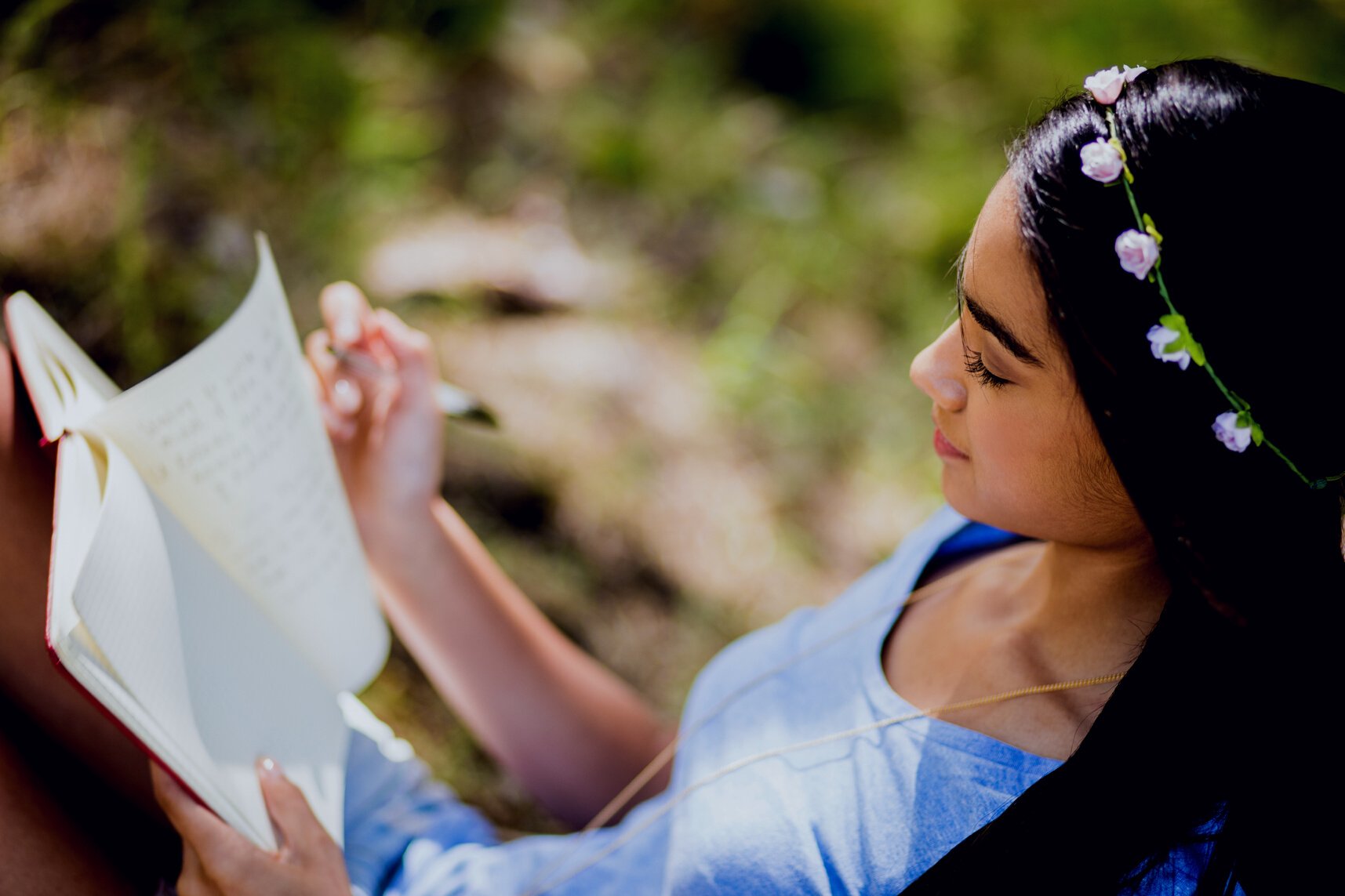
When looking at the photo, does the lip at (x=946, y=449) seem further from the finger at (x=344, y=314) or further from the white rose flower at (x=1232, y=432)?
the finger at (x=344, y=314)

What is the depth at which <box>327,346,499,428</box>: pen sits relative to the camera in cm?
120

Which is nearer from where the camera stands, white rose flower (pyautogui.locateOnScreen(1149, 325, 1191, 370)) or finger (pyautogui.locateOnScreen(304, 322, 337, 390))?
white rose flower (pyautogui.locateOnScreen(1149, 325, 1191, 370))

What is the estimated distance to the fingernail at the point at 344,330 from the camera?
3.91 feet

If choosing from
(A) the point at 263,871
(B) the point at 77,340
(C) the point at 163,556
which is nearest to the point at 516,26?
(B) the point at 77,340

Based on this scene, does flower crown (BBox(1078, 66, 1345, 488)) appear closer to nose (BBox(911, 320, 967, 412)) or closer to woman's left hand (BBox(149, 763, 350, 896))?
nose (BBox(911, 320, 967, 412))

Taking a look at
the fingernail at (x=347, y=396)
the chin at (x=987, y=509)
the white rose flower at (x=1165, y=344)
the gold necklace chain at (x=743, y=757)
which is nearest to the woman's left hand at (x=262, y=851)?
the gold necklace chain at (x=743, y=757)

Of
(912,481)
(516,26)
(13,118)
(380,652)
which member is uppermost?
(516,26)

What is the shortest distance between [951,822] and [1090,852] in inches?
4.7

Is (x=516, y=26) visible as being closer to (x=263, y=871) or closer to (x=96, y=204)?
(x=96, y=204)

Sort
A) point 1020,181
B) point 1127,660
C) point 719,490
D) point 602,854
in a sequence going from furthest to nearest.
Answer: point 719,490 → point 602,854 → point 1127,660 → point 1020,181

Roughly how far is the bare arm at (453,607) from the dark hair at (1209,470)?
1.95 feet

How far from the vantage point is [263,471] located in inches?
39.0

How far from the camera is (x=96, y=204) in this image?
1610 millimetres

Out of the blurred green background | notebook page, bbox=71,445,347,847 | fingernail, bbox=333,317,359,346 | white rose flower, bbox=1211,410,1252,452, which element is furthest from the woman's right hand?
white rose flower, bbox=1211,410,1252,452
